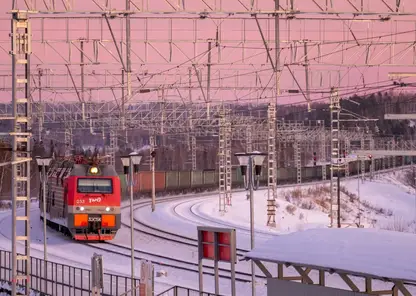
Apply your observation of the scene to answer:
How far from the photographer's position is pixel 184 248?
110 ft

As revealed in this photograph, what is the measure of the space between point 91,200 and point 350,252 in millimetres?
20284

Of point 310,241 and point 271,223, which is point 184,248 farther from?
point 310,241

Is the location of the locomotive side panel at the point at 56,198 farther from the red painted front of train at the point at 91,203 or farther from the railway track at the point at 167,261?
the railway track at the point at 167,261

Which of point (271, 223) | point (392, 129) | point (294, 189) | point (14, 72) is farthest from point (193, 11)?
point (392, 129)

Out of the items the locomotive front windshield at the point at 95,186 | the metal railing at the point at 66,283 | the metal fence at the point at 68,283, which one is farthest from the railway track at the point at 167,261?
the metal railing at the point at 66,283

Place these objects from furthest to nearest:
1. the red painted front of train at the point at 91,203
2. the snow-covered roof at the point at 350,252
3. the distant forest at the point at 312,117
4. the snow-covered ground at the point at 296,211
A: 1. the distant forest at the point at 312,117
2. the snow-covered ground at the point at 296,211
3. the red painted front of train at the point at 91,203
4. the snow-covered roof at the point at 350,252

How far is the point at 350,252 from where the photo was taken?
15297 mm

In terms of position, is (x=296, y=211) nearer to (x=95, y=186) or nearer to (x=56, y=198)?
(x=56, y=198)

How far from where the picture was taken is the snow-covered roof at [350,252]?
1433 centimetres

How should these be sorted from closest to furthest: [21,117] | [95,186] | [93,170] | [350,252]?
[350,252]
[21,117]
[95,186]
[93,170]

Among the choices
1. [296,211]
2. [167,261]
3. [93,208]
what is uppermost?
[93,208]

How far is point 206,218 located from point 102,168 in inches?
446

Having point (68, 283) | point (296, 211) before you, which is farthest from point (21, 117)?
point (296, 211)

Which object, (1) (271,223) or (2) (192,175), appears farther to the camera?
(2) (192,175)
